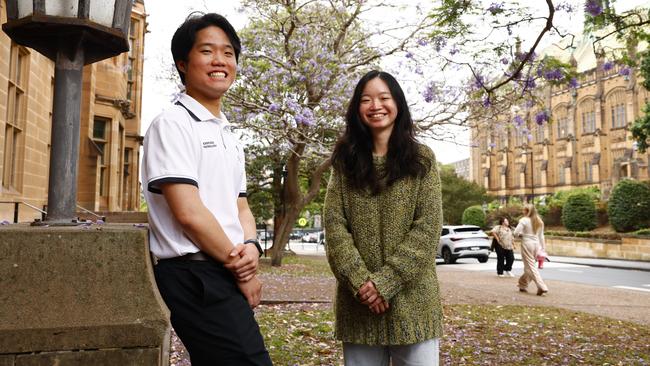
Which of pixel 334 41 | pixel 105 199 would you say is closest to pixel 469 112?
pixel 334 41

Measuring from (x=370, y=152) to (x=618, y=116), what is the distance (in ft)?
209

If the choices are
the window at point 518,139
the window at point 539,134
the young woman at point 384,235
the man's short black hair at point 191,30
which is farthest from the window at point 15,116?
the window at point 518,139

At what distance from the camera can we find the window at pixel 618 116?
56.5 meters

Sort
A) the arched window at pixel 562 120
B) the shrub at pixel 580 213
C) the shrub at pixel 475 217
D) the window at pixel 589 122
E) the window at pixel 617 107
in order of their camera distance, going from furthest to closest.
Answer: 1. the arched window at pixel 562 120
2. the window at pixel 589 122
3. the window at pixel 617 107
4. the shrub at pixel 475 217
5. the shrub at pixel 580 213

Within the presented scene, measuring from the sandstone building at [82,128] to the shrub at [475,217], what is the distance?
3378cm

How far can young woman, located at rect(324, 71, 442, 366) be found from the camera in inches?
99.4

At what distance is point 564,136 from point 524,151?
5848 millimetres

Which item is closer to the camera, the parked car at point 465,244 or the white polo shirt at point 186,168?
the white polo shirt at point 186,168

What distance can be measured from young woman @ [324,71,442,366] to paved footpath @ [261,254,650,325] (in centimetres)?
695

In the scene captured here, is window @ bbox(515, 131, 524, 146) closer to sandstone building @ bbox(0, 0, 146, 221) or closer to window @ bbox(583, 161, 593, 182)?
window @ bbox(583, 161, 593, 182)

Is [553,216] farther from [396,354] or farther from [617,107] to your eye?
[396,354]

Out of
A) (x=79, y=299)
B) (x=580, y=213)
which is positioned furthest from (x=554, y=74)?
(x=580, y=213)

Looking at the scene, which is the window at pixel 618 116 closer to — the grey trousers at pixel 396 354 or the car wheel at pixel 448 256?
the car wheel at pixel 448 256

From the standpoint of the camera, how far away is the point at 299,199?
658 inches
